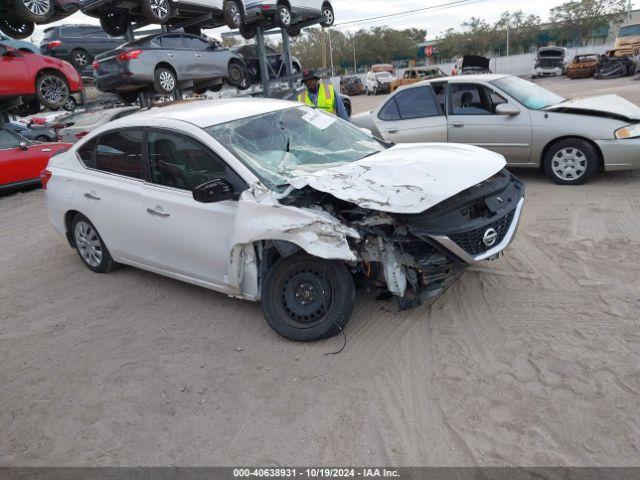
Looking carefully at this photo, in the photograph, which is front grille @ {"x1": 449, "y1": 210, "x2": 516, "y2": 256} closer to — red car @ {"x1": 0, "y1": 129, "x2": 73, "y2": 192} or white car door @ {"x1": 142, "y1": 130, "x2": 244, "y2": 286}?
white car door @ {"x1": 142, "y1": 130, "x2": 244, "y2": 286}

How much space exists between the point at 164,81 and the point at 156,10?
1.48 meters

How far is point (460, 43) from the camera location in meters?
61.7

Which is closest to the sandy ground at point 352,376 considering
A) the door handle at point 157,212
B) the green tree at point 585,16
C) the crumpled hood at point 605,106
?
the door handle at point 157,212

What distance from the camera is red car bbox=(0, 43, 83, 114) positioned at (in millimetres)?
10039

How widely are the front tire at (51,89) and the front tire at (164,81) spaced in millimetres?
2014

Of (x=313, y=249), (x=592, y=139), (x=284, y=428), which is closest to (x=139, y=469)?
(x=284, y=428)

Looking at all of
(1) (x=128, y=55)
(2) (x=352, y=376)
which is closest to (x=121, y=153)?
(2) (x=352, y=376)

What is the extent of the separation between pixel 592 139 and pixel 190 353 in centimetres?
572

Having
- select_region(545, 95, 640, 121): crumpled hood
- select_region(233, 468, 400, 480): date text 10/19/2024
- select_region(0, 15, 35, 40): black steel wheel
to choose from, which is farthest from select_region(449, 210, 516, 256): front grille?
select_region(0, 15, 35, 40): black steel wheel

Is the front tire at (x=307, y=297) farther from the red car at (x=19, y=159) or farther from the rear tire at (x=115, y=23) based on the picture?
the rear tire at (x=115, y=23)

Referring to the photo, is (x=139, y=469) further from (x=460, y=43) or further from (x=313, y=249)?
(x=460, y=43)

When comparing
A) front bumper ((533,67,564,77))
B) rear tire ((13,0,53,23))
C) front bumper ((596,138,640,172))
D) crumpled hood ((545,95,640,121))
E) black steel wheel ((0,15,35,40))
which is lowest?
front bumper ((533,67,564,77))

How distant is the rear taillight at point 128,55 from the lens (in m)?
10.7

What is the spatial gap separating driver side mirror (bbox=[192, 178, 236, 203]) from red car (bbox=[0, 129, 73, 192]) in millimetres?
7317
